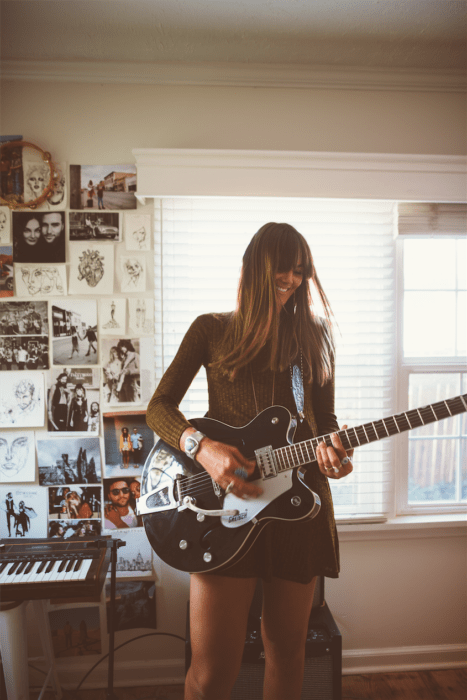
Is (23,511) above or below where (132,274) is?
below

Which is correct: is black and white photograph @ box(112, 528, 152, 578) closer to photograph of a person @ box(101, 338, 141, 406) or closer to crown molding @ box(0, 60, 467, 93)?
photograph of a person @ box(101, 338, 141, 406)

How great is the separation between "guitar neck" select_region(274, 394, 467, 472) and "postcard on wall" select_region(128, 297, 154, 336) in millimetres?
971

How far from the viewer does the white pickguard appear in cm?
109

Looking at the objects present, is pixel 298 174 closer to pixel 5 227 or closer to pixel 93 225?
pixel 93 225

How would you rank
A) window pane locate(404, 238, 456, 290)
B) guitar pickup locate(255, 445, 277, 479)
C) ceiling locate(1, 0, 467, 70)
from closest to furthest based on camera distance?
guitar pickup locate(255, 445, 277, 479) < ceiling locate(1, 0, 467, 70) < window pane locate(404, 238, 456, 290)

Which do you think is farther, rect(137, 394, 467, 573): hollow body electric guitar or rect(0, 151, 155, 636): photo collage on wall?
rect(0, 151, 155, 636): photo collage on wall

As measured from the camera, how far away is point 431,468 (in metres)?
2.05

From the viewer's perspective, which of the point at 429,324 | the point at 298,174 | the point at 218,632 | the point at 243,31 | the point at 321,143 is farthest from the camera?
the point at 429,324

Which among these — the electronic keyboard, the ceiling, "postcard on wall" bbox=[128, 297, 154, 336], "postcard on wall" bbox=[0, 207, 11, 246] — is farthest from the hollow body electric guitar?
the ceiling

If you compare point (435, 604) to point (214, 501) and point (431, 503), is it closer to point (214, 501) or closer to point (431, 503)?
point (431, 503)

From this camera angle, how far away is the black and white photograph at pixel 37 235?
1.82 m

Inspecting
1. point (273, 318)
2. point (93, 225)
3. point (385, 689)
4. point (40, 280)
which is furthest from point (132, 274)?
point (385, 689)

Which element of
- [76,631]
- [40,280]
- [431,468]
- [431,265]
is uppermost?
[431,265]

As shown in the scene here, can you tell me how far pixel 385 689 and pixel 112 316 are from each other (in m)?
2.10
